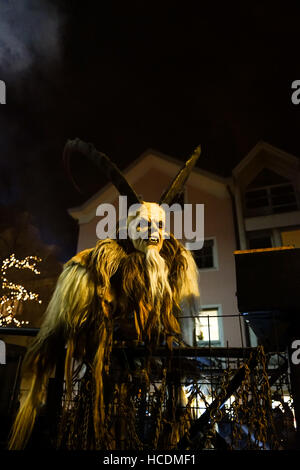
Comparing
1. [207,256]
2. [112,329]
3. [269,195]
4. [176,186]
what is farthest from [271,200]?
[112,329]

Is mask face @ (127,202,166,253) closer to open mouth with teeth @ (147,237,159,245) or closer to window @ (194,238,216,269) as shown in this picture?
open mouth with teeth @ (147,237,159,245)

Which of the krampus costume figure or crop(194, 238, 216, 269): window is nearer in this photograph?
the krampus costume figure

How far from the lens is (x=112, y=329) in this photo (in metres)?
3.13

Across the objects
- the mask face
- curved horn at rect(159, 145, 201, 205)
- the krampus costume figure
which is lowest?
the krampus costume figure

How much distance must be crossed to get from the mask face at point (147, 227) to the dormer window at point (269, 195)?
31.3ft

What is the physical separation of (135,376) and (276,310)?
1639 millimetres

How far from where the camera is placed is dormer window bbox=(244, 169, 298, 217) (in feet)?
40.0

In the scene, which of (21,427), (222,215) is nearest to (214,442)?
(21,427)

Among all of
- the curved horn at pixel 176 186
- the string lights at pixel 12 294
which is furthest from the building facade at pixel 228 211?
the curved horn at pixel 176 186

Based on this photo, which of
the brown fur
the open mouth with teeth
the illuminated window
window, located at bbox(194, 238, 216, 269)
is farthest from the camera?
window, located at bbox(194, 238, 216, 269)

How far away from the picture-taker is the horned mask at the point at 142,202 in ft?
10.7

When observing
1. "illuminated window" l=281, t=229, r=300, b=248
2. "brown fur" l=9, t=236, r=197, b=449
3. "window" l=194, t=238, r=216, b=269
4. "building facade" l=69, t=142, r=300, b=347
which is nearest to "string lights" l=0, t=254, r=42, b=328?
"building facade" l=69, t=142, r=300, b=347

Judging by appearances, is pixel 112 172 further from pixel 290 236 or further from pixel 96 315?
pixel 290 236

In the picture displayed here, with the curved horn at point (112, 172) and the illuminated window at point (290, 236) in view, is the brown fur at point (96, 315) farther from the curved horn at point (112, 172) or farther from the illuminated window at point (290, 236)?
the illuminated window at point (290, 236)
